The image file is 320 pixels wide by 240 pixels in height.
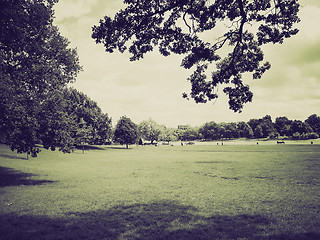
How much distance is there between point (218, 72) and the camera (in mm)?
12297

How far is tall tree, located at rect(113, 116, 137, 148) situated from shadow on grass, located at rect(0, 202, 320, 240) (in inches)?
3417

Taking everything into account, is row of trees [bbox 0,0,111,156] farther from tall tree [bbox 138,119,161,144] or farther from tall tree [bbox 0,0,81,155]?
tall tree [bbox 138,119,161,144]

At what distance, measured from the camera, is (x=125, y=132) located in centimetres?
9650

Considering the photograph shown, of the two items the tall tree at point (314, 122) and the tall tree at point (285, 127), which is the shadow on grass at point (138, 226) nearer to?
the tall tree at point (285, 127)

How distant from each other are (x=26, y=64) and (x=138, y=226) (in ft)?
52.6

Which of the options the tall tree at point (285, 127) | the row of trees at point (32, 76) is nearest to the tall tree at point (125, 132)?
the row of trees at point (32, 76)

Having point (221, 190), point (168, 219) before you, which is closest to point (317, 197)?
point (221, 190)

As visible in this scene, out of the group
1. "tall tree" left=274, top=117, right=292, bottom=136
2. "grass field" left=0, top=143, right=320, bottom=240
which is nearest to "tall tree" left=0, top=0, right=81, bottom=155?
"grass field" left=0, top=143, right=320, bottom=240

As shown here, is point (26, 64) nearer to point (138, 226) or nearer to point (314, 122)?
point (138, 226)

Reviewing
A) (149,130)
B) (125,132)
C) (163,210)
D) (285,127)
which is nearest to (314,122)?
(285,127)

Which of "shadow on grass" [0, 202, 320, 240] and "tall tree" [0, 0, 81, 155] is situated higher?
"tall tree" [0, 0, 81, 155]

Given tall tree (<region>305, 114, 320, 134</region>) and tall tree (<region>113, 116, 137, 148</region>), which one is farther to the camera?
tall tree (<region>305, 114, 320, 134</region>)

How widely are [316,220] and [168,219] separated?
6584 millimetres

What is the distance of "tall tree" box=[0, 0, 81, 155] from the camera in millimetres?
14477
